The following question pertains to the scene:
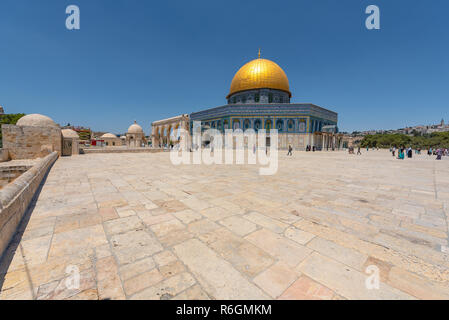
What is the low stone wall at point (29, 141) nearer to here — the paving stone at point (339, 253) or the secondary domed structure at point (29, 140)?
the secondary domed structure at point (29, 140)

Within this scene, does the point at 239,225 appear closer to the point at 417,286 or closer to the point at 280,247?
the point at 280,247

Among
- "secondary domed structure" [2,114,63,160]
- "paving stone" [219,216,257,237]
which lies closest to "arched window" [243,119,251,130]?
"secondary domed structure" [2,114,63,160]

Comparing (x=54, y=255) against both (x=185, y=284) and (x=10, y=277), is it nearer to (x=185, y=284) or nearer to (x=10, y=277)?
(x=10, y=277)

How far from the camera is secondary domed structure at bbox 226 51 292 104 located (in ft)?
107

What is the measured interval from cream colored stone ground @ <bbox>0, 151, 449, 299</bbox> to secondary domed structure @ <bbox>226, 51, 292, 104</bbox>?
31.5 metres

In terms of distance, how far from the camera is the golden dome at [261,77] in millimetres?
32438

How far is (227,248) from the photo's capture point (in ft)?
7.52

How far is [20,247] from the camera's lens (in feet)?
7.39

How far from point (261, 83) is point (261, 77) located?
1.11m

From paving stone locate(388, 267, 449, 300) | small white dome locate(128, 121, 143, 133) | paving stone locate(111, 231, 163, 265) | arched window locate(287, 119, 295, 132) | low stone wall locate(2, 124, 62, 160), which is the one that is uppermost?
small white dome locate(128, 121, 143, 133)

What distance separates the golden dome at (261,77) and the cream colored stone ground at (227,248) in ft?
105

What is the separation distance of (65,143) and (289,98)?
3520 cm

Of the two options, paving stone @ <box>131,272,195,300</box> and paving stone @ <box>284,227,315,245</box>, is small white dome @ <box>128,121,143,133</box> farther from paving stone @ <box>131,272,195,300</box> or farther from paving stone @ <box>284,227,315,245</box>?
paving stone @ <box>131,272,195,300</box>
